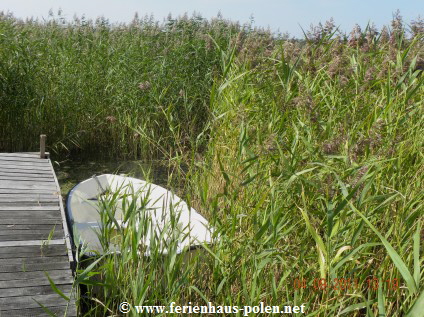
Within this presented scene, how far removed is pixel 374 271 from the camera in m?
3.01

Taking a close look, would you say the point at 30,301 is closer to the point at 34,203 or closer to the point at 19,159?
the point at 34,203

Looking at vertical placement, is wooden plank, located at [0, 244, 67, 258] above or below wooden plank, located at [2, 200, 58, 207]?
below

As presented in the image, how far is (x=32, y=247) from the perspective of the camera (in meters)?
3.81

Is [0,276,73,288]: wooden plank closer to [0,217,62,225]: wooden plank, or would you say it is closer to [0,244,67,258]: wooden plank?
[0,244,67,258]: wooden plank

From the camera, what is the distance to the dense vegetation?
107 inches

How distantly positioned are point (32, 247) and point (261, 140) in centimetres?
177

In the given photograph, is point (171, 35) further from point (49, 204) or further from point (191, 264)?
point (191, 264)

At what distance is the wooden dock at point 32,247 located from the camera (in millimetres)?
3172

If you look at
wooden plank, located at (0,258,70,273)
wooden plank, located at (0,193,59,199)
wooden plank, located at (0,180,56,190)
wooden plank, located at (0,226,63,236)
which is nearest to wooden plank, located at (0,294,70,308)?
wooden plank, located at (0,258,70,273)

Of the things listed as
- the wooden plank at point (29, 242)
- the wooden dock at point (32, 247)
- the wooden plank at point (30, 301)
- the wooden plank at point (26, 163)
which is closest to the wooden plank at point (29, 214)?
the wooden dock at point (32, 247)

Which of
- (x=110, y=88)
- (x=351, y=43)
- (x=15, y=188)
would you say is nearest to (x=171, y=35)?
(x=110, y=88)

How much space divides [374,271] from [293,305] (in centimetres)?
57
